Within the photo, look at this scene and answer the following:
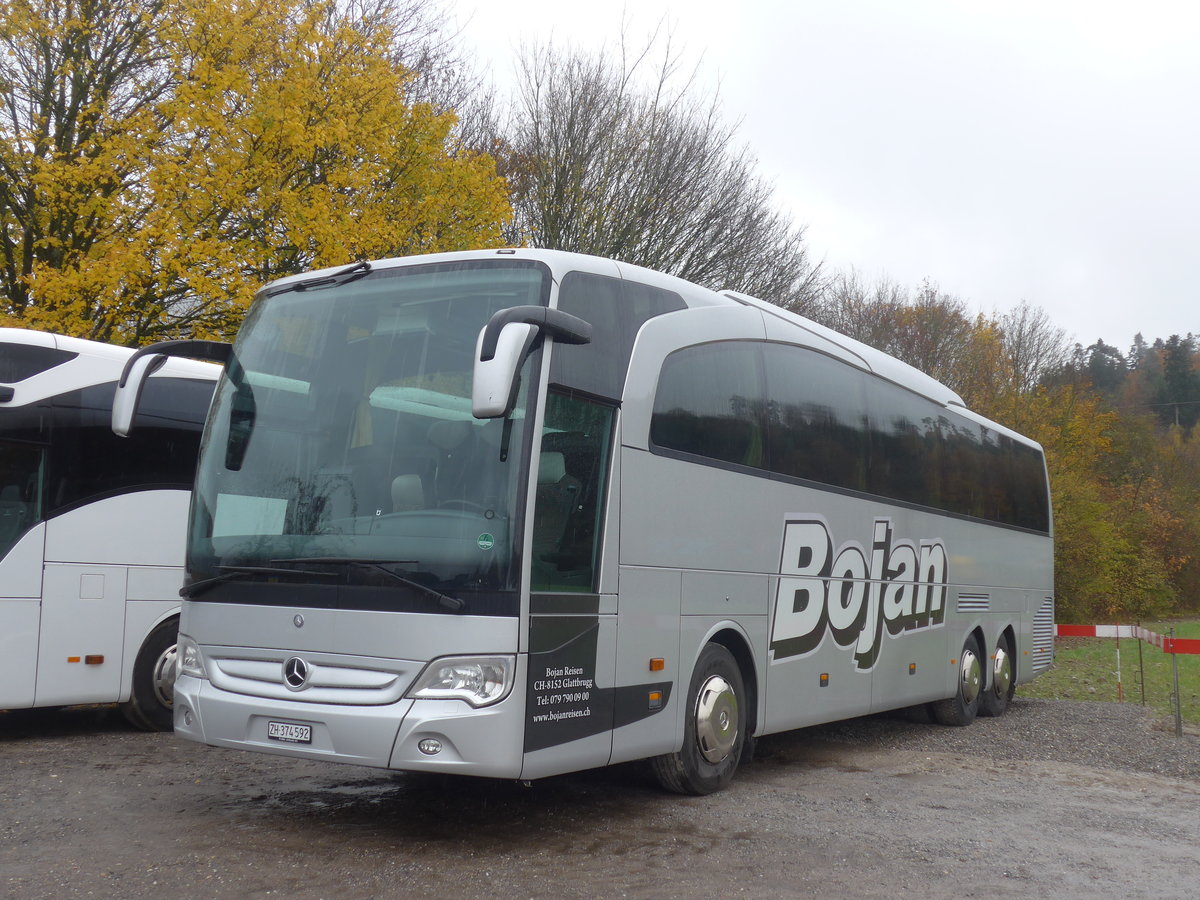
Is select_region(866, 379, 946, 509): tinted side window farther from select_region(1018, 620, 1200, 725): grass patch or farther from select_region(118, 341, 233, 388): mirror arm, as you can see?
select_region(118, 341, 233, 388): mirror arm

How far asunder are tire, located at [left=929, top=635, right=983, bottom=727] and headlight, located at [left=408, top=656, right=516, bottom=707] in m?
8.38

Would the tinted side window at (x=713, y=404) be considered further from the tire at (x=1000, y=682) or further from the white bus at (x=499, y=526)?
the tire at (x=1000, y=682)

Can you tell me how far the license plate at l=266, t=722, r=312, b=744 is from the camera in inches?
248

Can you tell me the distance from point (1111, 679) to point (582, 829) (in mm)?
17755

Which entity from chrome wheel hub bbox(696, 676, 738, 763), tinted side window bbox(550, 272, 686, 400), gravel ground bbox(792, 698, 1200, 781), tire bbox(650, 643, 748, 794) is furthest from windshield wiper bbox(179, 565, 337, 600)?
gravel ground bbox(792, 698, 1200, 781)

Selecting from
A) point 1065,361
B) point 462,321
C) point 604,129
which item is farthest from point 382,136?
point 1065,361

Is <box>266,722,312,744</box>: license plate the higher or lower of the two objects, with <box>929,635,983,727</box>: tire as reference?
higher

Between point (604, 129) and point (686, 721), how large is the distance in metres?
19.2

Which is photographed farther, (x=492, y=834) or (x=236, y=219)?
(x=236, y=219)

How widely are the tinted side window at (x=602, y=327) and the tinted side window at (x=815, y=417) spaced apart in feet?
6.08

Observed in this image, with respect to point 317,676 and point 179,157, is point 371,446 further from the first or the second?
point 179,157

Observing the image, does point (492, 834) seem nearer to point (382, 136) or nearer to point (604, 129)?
point (382, 136)

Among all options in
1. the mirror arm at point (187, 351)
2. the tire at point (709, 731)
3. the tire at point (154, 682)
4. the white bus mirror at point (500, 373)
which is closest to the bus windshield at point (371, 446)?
the mirror arm at point (187, 351)

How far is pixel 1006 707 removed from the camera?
15180mm
